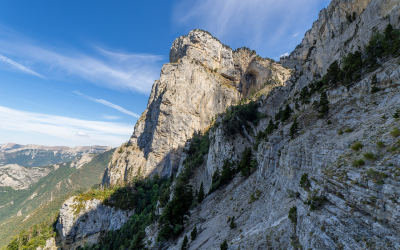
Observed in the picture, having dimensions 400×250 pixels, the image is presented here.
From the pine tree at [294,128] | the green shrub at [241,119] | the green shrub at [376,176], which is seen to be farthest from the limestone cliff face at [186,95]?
the green shrub at [376,176]

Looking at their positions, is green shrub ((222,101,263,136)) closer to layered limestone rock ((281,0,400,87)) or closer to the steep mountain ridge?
the steep mountain ridge

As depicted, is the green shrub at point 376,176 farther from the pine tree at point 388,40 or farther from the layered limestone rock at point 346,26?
the layered limestone rock at point 346,26

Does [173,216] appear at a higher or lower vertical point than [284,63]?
lower

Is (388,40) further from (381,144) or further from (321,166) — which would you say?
(381,144)

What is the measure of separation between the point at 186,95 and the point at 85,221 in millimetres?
67465

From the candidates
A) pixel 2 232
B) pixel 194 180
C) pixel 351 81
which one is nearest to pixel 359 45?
pixel 351 81

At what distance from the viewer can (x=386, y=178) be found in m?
5.93

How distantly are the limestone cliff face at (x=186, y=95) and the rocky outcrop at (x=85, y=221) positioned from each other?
667 inches

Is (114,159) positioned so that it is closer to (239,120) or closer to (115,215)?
(115,215)

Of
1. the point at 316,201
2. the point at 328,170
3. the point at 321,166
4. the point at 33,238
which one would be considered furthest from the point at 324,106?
the point at 33,238

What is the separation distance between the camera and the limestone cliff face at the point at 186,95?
79.6m

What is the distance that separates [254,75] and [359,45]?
82.6m

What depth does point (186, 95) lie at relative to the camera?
8812 cm

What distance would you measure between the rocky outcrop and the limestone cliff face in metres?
16.9
